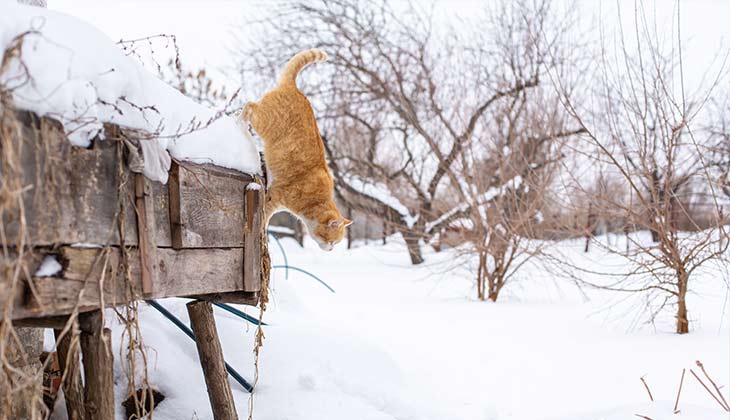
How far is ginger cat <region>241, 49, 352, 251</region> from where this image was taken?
103 inches

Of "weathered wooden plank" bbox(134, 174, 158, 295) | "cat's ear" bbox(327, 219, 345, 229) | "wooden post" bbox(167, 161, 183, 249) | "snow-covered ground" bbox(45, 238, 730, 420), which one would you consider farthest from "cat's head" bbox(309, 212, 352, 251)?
"weathered wooden plank" bbox(134, 174, 158, 295)

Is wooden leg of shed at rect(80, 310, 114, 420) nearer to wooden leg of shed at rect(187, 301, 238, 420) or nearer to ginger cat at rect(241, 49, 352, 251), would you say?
wooden leg of shed at rect(187, 301, 238, 420)

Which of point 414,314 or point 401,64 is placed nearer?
point 414,314

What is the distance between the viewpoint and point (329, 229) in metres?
2.96

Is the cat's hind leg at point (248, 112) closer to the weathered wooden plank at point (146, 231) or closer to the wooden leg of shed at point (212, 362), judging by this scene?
the wooden leg of shed at point (212, 362)

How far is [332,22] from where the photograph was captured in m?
9.45

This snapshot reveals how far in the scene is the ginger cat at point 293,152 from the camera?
2619 mm

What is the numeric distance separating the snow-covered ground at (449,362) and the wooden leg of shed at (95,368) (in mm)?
781

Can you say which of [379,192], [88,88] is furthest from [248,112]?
[379,192]

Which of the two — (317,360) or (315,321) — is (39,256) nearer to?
(317,360)

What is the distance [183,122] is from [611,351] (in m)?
3.32

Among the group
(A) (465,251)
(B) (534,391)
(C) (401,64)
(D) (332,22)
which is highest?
(D) (332,22)

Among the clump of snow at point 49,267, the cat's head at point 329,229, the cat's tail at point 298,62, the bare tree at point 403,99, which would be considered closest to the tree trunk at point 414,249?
the bare tree at point 403,99

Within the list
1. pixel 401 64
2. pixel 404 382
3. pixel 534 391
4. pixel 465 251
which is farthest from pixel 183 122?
pixel 401 64
